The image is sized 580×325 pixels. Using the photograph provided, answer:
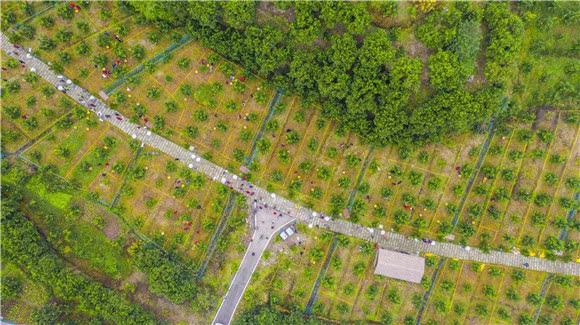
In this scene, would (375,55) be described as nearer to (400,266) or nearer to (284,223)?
(284,223)

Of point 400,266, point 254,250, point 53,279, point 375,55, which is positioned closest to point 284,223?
point 254,250

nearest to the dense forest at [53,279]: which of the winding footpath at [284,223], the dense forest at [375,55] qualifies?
the winding footpath at [284,223]

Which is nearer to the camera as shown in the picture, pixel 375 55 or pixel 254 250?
pixel 375 55

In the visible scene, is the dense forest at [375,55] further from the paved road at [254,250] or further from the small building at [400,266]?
the paved road at [254,250]

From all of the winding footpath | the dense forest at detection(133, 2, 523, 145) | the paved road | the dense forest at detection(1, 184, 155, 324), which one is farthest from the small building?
the dense forest at detection(1, 184, 155, 324)

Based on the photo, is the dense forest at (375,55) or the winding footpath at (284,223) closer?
the dense forest at (375,55)

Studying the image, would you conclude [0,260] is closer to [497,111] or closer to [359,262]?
[359,262]

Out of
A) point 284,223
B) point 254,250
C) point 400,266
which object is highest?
point 400,266
